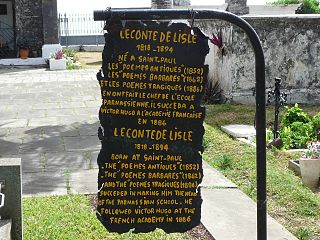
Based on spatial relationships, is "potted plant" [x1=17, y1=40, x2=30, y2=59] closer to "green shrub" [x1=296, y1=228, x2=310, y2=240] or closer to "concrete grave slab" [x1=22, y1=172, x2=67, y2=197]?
"concrete grave slab" [x1=22, y1=172, x2=67, y2=197]

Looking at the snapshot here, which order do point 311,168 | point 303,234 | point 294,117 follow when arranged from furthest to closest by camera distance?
1. point 294,117
2. point 311,168
3. point 303,234

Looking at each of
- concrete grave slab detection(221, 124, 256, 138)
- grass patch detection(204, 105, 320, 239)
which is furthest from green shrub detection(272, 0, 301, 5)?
concrete grave slab detection(221, 124, 256, 138)

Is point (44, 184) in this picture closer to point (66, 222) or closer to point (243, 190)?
point (66, 222)

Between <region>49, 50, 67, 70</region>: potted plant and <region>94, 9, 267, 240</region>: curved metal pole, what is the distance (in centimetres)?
1881

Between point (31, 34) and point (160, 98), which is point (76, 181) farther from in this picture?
point (31, 34)

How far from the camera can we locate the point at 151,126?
3131 millimetres

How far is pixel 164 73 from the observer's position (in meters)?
3.08

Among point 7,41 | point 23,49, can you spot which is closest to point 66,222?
point 23,49

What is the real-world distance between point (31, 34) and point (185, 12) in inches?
865

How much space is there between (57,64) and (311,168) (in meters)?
15.9

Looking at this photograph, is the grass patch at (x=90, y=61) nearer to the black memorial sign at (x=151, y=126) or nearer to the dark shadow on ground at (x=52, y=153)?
the dark shadow on ground at (x=52, y=153)

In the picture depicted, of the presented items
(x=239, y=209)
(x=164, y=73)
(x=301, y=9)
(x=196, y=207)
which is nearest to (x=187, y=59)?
(x=164, y=73)

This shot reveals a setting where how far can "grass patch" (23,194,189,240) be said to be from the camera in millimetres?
4629

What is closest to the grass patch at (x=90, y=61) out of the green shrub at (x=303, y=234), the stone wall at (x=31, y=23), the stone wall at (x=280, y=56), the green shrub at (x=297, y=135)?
the stone wall at (x=31, y=23)
